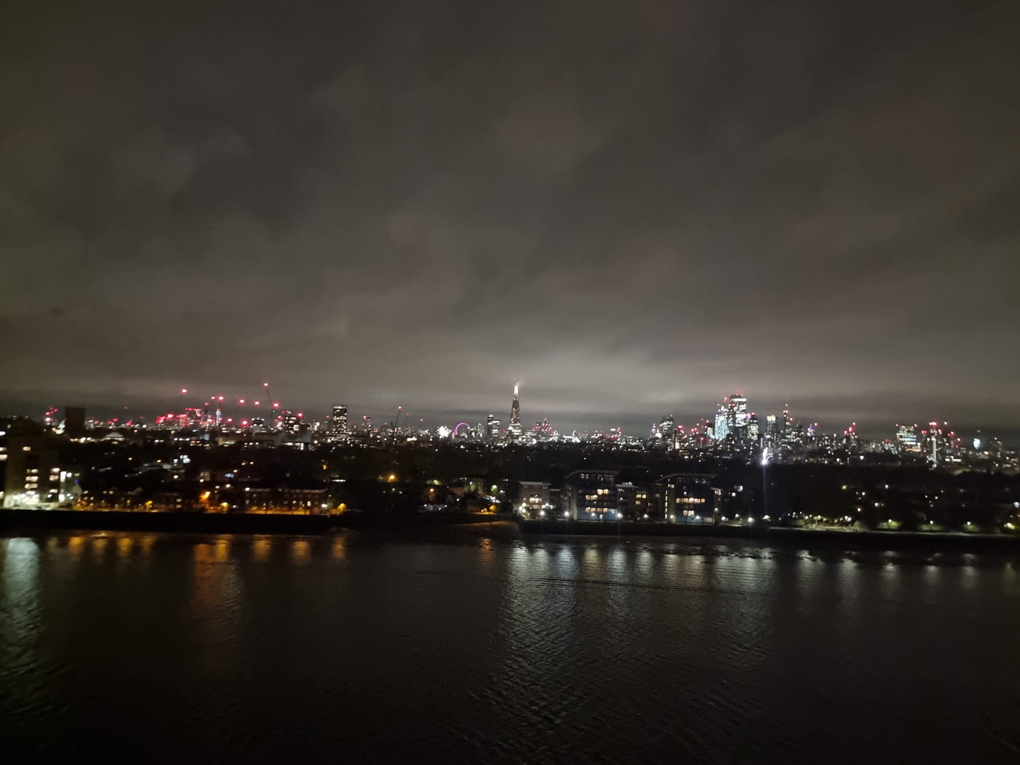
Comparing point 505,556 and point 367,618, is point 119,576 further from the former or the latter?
point 505,556

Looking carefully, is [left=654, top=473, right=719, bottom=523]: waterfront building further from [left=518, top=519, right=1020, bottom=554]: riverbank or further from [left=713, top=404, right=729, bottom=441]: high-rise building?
[left=713, top=404, right=729, bottom=441]: high-rise building

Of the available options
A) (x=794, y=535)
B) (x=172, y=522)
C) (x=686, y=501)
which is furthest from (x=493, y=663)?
(x=686, y=501)

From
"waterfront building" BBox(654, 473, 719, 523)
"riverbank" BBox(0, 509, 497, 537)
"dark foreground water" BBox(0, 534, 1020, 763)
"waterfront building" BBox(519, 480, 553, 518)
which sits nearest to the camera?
"dark foreground water" BBox(0, 534, 1020, 763)

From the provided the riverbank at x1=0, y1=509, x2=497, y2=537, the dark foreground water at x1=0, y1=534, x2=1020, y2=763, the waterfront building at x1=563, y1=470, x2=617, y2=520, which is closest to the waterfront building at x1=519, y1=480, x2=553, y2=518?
the waterfront building at x1=563, y1=470, x2=617, y2=520

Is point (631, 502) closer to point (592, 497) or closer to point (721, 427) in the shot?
point (592, 497)

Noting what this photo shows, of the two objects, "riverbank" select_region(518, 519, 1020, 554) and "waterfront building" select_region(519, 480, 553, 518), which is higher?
"waterfront building" select_region(519, 480, 553, 518)

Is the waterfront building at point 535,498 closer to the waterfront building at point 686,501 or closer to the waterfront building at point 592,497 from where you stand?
the waterfront building at point 592,497

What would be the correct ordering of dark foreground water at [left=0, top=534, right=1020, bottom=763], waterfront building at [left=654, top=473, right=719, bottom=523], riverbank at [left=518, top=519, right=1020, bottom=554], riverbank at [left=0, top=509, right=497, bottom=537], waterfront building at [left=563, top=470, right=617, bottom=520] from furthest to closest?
waterfront building at [left=563, top=470, right=617, bottom=520]
waterfront building at [left=654, top=473, right=719, bottom=523]
riverbank at [left=518, top=519, right=1020, bottom=554]
riverbank at [left=0, top=509, right=497, bottom=537]
dark foreground water at [left=0, top=534, right=1020, bottom=763]

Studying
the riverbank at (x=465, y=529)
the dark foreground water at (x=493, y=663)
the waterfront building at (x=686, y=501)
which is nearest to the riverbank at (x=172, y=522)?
the riverbank at (x=465, y=529)
